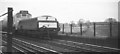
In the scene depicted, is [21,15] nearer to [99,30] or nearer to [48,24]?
[48,24]

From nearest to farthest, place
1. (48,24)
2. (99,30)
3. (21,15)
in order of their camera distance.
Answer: (48,24), (99,30), (21,15)

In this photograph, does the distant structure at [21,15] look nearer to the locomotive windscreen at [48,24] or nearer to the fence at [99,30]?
the fence at [99,30]

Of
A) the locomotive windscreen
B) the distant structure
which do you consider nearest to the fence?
the locomotive windscreen

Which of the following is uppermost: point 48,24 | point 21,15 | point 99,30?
point 21,15

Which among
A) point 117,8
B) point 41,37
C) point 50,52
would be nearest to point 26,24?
point 41,37

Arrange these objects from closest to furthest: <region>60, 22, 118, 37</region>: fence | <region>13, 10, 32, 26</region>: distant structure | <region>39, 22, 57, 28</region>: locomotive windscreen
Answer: <region>60, 22, 118, 37</region>: fence, <region>39, 22, 57, 28</region>: locomotive windscreen, <region>13, 10, 32, 26</region>: distant structure

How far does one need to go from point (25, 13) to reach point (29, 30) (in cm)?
1122

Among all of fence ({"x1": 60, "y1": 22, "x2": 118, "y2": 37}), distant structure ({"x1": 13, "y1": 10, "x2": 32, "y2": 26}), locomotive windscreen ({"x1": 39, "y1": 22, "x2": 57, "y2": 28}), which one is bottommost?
fence ({"x1": 60, "y1": 22, "x2": 118, "y2": 37})

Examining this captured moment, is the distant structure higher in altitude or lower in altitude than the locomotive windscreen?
higher

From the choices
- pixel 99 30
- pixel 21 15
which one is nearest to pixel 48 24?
pixel 99 30

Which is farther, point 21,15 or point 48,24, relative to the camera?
point 21,15

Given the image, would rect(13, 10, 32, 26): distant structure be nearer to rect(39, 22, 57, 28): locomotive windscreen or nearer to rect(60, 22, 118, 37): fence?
rect(60, 22, 118, 37): fence

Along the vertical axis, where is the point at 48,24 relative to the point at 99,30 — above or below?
above

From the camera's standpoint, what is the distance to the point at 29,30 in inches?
875
